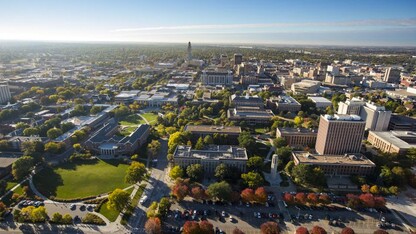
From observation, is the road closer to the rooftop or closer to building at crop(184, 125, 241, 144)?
building at crop(184, 125, 241, 144)

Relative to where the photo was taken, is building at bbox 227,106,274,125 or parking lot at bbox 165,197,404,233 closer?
parking lot at bbox 165,197,404,233

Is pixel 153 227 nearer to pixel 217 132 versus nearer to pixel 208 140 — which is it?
pixel 208 140

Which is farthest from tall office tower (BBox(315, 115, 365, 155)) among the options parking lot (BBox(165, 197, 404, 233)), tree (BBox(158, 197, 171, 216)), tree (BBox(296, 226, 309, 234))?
tree (BBox(158, 197, 171, 216))

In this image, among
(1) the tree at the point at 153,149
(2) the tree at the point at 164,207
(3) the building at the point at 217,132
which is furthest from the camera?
(3) the building at the point at 217,132

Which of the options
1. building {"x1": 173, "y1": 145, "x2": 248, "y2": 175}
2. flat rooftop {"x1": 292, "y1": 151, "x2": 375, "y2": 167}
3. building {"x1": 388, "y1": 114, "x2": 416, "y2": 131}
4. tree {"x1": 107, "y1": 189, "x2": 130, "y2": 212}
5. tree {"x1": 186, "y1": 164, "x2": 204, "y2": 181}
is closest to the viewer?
tree {"x1": 107, "y1": 189, "x2": 130, "y2": 212}

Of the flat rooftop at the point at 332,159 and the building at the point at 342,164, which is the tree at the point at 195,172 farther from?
the flat rooftop at the point at 332,159

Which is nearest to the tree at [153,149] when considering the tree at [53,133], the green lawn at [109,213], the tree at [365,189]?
the green lawn at [109,213]
